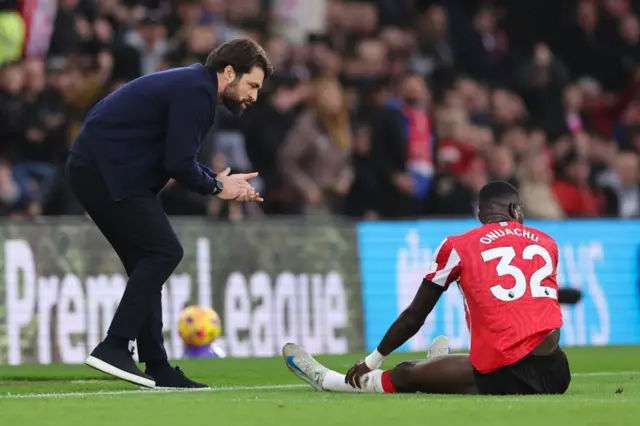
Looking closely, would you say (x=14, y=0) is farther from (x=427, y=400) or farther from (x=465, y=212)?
(x=427, y=400)

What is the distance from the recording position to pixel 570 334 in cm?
1734

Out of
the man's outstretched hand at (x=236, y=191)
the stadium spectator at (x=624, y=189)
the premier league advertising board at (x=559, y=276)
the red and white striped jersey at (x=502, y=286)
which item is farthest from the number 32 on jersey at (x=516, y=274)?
the stadium spectator at (x=624, y=189)

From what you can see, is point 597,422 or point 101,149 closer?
point 597,422

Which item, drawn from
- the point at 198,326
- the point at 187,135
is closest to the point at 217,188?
the point at 187,135

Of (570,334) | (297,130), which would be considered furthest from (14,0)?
(570,334)

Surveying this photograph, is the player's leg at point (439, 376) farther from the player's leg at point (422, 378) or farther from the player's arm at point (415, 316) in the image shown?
the player's arm at point (415, 316)

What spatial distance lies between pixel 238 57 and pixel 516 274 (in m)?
2.15

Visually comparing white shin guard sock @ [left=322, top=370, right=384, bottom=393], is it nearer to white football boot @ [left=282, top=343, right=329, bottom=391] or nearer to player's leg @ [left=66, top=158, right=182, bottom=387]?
white football boot @ [left=282, top=343, right=329, bottom=391]

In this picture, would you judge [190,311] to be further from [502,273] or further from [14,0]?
[502,273]

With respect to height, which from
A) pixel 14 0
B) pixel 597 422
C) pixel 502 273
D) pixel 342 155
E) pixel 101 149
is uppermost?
pixel 14 0

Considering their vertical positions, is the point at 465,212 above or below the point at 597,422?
above

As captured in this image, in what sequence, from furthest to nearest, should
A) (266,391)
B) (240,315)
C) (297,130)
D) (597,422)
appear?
(297,130) < (240,315) < (266,391) < (597,422)

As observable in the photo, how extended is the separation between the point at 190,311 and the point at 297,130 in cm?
367

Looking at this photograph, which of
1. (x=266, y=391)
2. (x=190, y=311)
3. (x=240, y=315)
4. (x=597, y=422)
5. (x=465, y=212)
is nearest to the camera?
(x=597, y=422)
